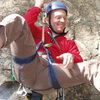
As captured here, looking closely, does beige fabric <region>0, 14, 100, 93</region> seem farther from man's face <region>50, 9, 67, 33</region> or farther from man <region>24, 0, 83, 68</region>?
man's face <region>50, 9, 67, 33</region>

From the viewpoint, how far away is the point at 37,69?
215cm

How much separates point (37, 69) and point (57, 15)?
74cm

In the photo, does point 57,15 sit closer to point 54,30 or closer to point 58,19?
point 58,19

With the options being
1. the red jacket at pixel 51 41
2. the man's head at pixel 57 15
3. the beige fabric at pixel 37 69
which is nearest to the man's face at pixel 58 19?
the man's head at pixel 57 15

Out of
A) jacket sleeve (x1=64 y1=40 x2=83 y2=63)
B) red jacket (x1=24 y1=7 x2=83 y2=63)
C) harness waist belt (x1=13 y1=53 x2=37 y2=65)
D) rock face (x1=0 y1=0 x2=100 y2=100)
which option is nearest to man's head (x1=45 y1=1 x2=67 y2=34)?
red jacket (x1=24 y1=7 x2=83 y2=63)

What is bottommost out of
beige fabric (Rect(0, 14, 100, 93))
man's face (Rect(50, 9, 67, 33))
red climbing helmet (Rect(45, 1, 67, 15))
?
beige fabric (Rect(0, 14, 100, 93))

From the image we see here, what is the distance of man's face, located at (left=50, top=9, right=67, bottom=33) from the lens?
2.54m

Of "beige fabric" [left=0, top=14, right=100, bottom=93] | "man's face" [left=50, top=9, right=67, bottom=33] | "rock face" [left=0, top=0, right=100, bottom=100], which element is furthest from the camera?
"rock face" [left=0, top=0, right=100, bottom=100]

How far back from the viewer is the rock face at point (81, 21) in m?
3.80

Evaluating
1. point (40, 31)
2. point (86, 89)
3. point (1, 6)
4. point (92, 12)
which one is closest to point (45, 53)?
point (40, 31)

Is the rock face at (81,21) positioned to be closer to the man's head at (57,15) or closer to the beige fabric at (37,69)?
the man's head at (57,15)

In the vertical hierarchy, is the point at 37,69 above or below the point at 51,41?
below

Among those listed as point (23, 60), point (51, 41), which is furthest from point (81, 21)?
point (23, 60)

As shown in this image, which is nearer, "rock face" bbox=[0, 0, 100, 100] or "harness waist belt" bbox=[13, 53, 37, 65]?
"harness waist belt" bbox=[13, 53, 37, 65]
